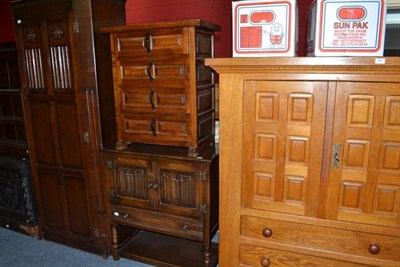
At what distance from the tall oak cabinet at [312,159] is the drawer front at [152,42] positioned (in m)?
0.41

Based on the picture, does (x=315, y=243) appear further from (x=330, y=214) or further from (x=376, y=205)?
(x=376, y=205)

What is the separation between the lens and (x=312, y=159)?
1674 millimetres

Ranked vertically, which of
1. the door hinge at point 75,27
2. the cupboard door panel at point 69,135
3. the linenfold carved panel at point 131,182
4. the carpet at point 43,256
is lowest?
the carpet at point 43,256

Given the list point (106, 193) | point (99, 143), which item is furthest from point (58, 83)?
point (106, 193)

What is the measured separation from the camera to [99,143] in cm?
243

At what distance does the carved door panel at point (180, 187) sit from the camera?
2.14 m

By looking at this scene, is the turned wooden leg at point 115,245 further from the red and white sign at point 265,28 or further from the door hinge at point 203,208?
the red and white sign at point 265,28

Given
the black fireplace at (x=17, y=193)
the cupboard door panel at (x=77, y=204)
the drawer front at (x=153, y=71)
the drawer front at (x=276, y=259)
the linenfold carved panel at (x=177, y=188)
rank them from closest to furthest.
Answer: the drawer front at (x=276, y=259) < the drawer front at (x=153, y=71) < the linenfold carved panel at (x=177, y=188) < the cupboard door panel at (x=77, y=204) < the black fireplace at (x=17, y=193)

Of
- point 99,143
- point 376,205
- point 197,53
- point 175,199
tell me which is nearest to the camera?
point 376,205

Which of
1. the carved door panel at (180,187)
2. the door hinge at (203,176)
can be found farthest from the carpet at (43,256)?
the door hinge at (203,176)

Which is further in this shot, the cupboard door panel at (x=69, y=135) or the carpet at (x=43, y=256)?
the carpet at (x=43, y=256)

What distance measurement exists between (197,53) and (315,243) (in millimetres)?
1384

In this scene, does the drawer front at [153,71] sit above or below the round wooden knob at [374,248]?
above

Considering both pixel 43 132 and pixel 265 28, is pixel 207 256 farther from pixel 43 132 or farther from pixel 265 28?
pixel 43 132
